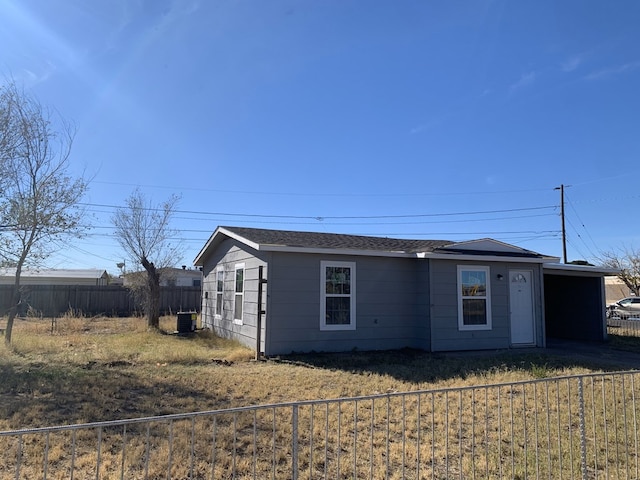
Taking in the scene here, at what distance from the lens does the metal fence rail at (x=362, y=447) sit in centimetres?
383

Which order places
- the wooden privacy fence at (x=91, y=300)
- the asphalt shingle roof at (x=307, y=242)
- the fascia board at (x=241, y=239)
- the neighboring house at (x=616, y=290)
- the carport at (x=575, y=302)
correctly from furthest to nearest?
the neighboring house at (x=616, y=290), the wooden privacy fence at (x=91, y=300), the carport at (x=575, y=302), the asphalt shingle roof at (x=307, y=242), the fascia board at (x=241, y=239)

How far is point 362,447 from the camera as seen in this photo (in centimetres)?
471

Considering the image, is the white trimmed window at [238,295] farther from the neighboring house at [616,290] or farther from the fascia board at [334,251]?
the neighboring house at [616,290]

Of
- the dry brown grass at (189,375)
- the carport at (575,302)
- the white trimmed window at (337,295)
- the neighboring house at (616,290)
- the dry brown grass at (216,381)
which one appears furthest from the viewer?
the neighboring house at (616,290)

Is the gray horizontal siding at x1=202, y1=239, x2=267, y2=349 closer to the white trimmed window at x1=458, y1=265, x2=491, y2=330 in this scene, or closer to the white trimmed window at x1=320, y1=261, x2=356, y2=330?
the white trimmed window at x1=320, y1=261, x2=356, y2=330

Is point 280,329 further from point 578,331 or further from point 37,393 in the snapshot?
point 578,331

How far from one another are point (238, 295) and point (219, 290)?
2.46 meters

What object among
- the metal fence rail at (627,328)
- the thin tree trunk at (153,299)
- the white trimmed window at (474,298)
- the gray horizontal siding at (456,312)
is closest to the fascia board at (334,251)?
the gray horizontal siding at (456,312)

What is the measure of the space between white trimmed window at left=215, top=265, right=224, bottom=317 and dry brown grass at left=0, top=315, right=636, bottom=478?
7.96 ft

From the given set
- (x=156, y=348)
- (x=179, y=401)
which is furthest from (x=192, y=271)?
(x=179, y=401)

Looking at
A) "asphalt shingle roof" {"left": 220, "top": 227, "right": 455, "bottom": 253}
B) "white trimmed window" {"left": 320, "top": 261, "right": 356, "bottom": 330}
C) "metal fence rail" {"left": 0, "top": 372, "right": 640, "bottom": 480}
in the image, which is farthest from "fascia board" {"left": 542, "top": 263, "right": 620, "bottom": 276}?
"metal fence rail" {"left": 0, "top": 372, "right": 640, "bottom": 480}

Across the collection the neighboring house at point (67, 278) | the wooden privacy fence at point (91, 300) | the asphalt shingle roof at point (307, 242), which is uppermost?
the asphalt shingle roof at point (307, 242)

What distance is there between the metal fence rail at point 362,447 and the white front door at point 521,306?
6616 millimetres

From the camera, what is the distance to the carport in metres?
14.4
